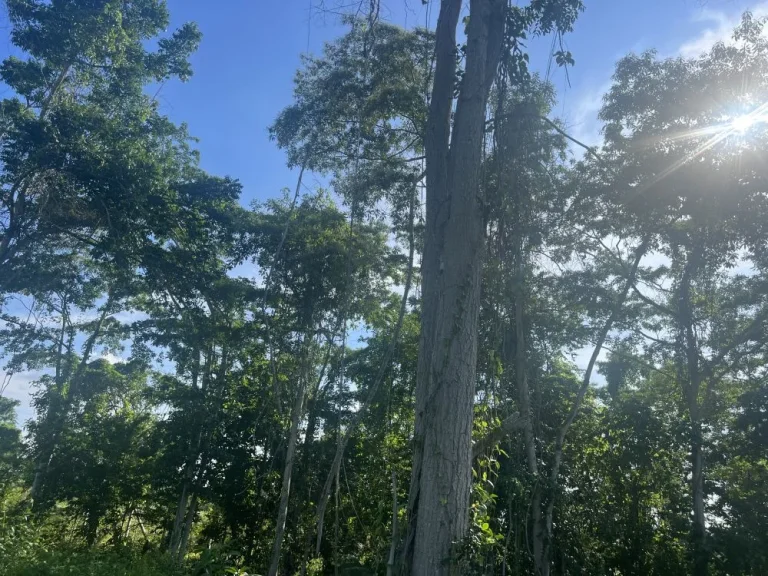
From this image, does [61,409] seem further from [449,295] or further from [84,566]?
[449,295]

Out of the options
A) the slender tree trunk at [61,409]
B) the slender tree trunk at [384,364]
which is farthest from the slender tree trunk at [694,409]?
the slender tree trunk at [61,409]

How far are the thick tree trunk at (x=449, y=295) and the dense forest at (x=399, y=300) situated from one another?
27 mm

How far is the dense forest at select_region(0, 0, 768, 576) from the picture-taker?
18.4 feet

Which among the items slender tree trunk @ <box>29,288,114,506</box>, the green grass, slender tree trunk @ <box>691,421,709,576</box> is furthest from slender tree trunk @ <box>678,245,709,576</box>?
slender tree trunk @ <box>29,288,114,506</box>

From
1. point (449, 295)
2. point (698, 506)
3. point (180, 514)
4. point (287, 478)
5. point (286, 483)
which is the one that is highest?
point (449, 295)

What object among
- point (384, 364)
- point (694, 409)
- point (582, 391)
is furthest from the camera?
point (694, 409)

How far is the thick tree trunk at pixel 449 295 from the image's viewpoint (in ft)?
12.4

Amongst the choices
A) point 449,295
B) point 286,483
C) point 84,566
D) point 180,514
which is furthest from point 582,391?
point 180,514

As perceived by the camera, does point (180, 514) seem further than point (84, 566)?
Yes

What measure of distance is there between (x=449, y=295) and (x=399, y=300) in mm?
10661

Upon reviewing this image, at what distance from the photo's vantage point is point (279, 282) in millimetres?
13969

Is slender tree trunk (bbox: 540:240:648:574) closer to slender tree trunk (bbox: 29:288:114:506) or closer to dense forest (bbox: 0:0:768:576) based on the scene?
dense forest (bbox: 0:0:768:576)

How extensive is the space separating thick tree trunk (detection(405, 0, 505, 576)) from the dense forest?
3 cm

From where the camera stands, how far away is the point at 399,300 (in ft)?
49.2
